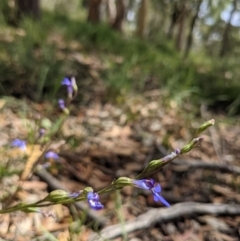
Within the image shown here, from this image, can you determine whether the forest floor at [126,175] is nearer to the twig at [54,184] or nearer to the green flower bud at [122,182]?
the twig at [54,184]

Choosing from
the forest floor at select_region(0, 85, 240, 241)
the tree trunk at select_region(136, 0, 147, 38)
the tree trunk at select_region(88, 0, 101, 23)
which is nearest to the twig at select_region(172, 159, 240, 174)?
the forest floor at select_region(0, 85, 240, 241)

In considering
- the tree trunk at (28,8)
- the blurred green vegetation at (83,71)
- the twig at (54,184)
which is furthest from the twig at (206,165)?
the tree trunk at (28,8)

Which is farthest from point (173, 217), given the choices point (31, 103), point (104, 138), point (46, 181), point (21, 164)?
point (31, 103)

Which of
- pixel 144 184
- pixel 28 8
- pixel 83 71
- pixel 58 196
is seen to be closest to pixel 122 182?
pixel 144 184

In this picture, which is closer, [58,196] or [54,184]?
[58,196]

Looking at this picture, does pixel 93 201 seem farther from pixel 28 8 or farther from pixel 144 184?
pixel 28 8

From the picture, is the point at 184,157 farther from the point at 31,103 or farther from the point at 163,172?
the point at 31,103

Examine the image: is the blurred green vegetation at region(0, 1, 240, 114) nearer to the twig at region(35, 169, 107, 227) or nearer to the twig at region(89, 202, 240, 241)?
the twig at region(35, 169, 107, 227)
